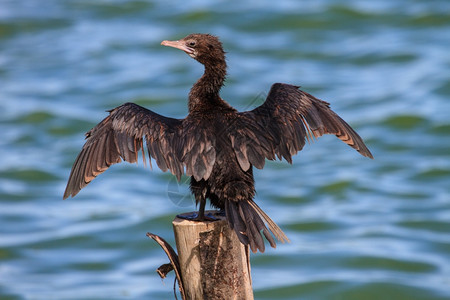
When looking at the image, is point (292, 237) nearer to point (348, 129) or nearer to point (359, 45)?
point (348, 129)

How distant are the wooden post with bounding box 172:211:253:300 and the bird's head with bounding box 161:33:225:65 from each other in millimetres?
1534

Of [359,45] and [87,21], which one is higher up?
[87,21]

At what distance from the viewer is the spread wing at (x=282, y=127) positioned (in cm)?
550

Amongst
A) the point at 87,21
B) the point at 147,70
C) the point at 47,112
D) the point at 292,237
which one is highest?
the point at 87,21

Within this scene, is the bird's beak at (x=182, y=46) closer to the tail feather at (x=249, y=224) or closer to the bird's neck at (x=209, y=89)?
the bird's neck at (x=209, y=89)

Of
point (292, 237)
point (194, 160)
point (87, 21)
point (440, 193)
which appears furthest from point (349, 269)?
point (87, 21)

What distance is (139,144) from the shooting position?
573cm

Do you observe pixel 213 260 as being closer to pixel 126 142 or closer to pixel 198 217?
pixel 198 217

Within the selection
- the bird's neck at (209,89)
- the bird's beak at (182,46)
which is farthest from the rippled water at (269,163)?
the bird's beak at (182,46)

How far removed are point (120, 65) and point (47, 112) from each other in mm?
2834

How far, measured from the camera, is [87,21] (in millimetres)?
20828

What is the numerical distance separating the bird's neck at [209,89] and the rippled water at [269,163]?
1.98 feet

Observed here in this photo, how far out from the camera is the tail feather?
4.96 m

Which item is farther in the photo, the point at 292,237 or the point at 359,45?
the point at 359,45
